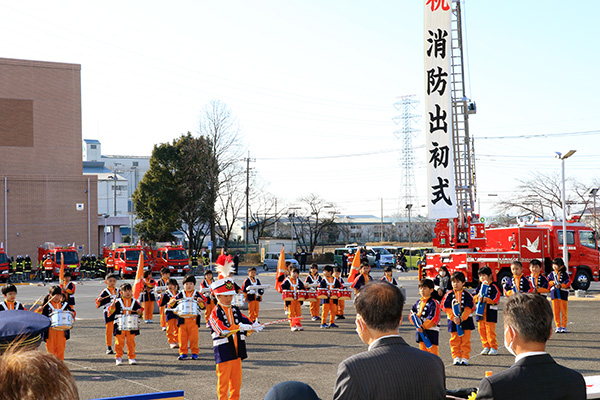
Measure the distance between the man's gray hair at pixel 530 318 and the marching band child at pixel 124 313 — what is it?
10.4m

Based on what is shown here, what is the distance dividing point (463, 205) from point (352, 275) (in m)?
9.11

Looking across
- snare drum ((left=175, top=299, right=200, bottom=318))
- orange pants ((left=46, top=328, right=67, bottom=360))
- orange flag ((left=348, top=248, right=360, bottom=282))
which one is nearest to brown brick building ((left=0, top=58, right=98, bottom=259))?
orange flag ((left=348, top=248, right=360, bottom=282))

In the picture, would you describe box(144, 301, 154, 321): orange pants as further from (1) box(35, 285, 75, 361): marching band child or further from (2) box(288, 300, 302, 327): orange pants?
(1) box(35, 285, 75, 361): marching band child

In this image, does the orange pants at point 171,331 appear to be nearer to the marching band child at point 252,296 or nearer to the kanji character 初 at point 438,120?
the marching band child at point 252,296

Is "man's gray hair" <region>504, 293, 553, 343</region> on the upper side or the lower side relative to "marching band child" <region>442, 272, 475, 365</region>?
upper

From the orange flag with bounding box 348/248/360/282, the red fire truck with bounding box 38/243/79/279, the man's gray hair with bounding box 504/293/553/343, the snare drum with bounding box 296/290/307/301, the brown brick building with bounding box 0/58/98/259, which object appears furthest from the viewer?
the brown brick building with bounding box 0/58/98/259

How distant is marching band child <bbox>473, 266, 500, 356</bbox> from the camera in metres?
13.2

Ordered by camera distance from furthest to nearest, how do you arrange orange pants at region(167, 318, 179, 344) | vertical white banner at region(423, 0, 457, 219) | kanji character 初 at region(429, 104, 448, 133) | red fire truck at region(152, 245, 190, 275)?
red fire truck at region(152, 245, 190, 275) → kanji character 初 at region(429, 104, 448, 133) → vertical white banner at region(423, 0, 457, 219) → orange pants at region(167, 318, 179, 344)

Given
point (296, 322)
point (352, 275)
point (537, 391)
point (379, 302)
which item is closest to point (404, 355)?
point (379, 302)

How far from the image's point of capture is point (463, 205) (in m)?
27.9

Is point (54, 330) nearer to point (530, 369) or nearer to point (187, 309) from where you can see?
point (187, 309)

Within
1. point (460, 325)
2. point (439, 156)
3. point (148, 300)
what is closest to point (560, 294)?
point (460, 325)

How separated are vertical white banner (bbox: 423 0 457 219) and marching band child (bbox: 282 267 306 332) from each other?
6.09 meters

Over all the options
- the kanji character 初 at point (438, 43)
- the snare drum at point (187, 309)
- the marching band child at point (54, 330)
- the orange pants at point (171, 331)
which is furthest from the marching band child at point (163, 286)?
the kanji character 初 at point (438, 43)
